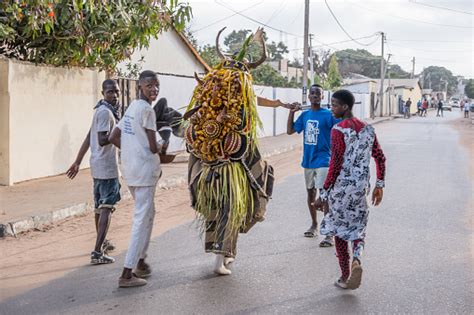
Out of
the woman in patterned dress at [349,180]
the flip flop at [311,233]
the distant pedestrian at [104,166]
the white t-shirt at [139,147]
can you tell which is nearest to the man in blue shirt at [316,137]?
the flip flop at [311,233]

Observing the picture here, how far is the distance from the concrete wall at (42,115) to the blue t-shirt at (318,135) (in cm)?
505

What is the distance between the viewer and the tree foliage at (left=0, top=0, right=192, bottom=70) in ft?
31.2

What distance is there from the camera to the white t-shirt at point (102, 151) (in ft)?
18.6

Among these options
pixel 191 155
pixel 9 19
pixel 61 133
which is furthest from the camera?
pixel 61 133

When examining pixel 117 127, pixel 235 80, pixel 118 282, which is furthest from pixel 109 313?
pixel 235 80

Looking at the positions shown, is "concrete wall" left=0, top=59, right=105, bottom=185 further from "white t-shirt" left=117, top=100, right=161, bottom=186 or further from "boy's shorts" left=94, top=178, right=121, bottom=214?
"white t-shirt" left=117, top=100, right=161, bottom=186

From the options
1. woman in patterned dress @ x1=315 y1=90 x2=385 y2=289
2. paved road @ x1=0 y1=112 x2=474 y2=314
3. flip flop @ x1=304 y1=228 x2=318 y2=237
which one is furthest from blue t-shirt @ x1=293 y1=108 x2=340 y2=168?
woman in patterned dress @ x1=315 y1=90 x2=385 y2=289

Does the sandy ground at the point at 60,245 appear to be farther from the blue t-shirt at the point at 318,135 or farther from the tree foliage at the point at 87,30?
the tree foliage at the point at 87,30

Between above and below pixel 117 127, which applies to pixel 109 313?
below

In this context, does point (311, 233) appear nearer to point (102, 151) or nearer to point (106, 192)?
point (106, 192)

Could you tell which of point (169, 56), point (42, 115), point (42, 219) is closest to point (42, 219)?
point (42, 219)

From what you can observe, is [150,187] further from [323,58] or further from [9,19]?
[323,58]

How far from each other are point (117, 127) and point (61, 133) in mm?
6087

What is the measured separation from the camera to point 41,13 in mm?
8297
